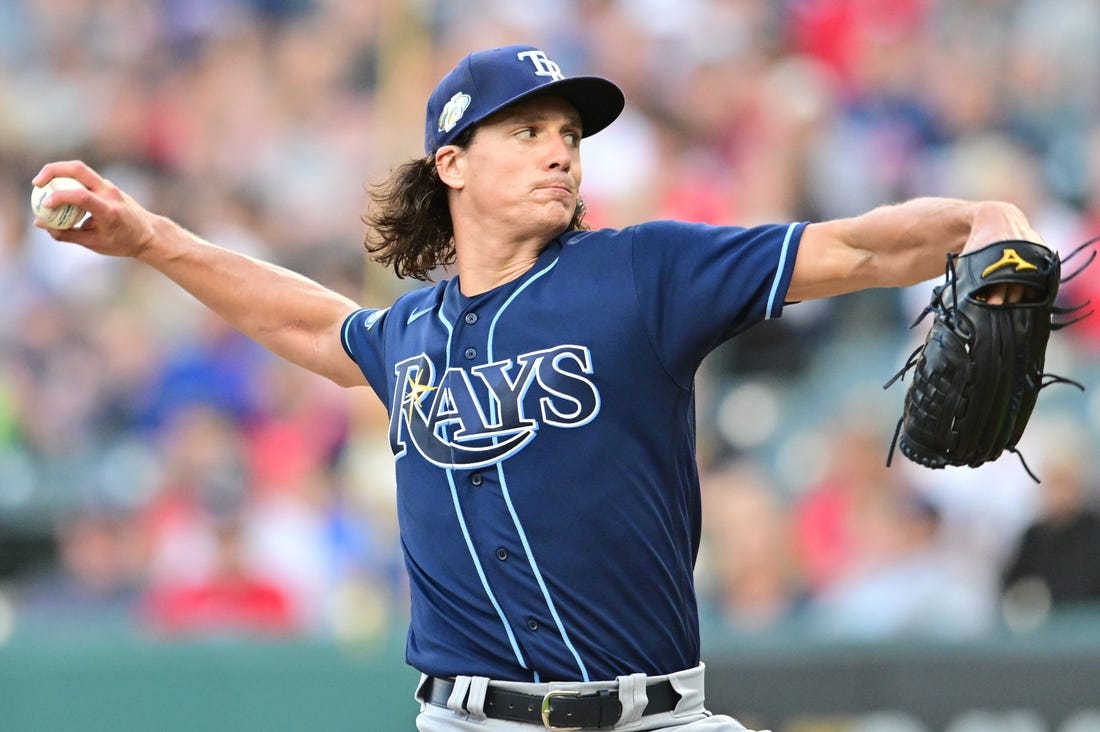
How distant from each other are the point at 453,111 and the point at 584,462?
1013 mm

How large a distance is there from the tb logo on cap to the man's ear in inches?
12.2

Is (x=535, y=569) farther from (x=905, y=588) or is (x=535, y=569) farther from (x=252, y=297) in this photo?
(x=905, y=588)

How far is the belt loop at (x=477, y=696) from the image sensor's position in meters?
3.64

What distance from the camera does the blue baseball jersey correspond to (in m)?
3.61

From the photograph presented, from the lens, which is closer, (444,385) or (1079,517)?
(444,385)

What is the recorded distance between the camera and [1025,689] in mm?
6406

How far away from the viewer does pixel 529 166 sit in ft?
12.9

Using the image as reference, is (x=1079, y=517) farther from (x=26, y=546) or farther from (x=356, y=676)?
(x=26, y=546)

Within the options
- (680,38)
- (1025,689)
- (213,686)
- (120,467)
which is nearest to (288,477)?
(120,467)

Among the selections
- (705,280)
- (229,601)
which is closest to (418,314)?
(705,280)

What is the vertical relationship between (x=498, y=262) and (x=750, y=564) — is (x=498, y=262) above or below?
above

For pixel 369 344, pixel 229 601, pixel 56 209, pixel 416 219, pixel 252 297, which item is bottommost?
pixel 229 601

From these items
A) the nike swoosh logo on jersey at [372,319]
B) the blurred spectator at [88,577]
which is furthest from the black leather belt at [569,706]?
the blurred spectator at [88,577]

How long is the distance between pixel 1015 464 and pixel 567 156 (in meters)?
4.40
